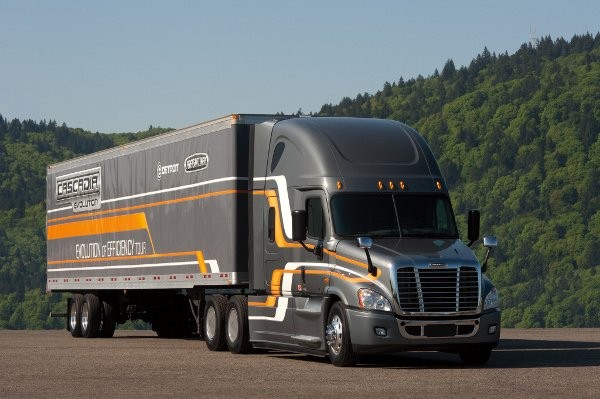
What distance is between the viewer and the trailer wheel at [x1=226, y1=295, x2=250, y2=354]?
25.7 meters

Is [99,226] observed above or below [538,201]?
below

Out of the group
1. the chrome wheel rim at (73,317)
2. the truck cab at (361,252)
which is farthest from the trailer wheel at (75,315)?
the truck cab at (361,252)

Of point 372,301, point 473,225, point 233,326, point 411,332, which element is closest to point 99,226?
point 233,326

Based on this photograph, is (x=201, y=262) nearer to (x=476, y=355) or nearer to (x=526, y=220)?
(x=476, y=355)

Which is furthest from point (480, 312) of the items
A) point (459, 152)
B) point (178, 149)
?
point (459, 152)

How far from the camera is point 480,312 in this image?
22.2 meters

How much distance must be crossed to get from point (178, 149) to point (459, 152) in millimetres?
164565

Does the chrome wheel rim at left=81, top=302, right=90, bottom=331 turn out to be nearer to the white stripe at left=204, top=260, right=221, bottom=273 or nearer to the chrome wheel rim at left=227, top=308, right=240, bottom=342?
the white stripe at left=204, top=260, right=221, bottom=273

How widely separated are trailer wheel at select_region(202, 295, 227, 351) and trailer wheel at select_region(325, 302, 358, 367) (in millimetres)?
4414

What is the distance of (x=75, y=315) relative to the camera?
3581cm

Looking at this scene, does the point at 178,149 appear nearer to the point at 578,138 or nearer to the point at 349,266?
the point at 349,266

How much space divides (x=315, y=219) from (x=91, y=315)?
12.5 m

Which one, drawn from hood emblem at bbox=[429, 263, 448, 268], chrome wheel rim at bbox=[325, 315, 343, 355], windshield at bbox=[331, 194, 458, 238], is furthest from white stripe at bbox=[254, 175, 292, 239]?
hood emblem at bbox=[429, 263, 448, 268]

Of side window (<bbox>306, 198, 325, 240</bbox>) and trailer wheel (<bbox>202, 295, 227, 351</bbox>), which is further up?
side window (<bbox>306, 198, 325, 240</bbox>)
